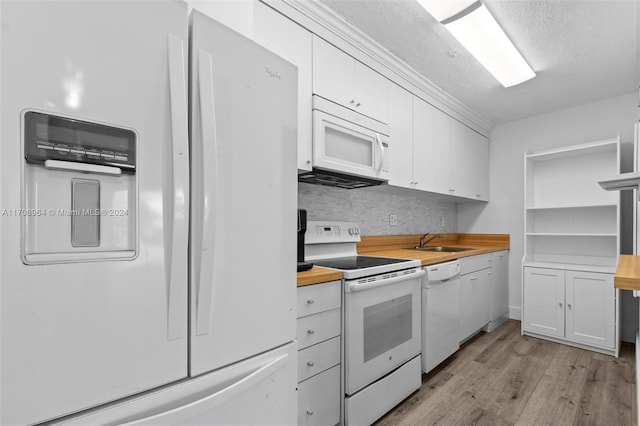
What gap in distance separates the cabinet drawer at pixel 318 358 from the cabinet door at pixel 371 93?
1.52 m

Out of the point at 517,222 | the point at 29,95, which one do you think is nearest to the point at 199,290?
the point at 29,95

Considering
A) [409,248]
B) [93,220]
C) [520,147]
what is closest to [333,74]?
[93,220]

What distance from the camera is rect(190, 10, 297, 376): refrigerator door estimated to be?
83 cm

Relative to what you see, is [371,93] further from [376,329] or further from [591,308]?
[591,308]

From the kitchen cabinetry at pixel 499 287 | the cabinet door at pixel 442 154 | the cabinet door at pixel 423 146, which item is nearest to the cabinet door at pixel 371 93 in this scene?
the cabinet door at pixel 423 146

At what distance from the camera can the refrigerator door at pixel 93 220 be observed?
594mm

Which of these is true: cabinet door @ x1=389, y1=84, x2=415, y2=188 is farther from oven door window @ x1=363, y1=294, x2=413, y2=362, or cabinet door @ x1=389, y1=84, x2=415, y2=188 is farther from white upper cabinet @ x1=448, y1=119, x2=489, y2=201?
oven door window @ x1=363, y1=294, x2=413, y2=362

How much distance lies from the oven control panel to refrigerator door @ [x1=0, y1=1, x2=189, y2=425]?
1377mm

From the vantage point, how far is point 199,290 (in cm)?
82

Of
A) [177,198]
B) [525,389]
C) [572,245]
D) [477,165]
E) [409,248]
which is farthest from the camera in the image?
[477,165]

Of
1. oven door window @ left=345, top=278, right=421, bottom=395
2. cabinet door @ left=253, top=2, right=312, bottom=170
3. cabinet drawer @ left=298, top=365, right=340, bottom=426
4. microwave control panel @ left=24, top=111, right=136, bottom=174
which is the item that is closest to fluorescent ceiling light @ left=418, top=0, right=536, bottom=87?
cabinet door @ left=253, top=2, right=312, bottom=170

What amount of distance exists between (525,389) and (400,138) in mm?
2071

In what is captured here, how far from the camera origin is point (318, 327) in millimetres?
1492

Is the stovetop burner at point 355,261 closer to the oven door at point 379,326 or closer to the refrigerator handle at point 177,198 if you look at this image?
the oven door at point 379,326
